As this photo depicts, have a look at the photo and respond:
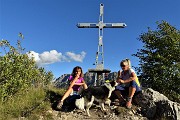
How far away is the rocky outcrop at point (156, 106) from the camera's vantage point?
10.7 meters

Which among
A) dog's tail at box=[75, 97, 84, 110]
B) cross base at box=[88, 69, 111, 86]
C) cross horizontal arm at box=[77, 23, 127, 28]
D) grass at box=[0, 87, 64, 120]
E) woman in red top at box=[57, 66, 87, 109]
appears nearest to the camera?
grass at box=[0, 87, 64, 120]

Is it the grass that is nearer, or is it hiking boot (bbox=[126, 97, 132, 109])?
the grass

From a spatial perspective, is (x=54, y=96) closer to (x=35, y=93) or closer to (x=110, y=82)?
(x=35, y=93)

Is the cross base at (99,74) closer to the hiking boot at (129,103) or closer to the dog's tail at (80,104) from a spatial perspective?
the hiking boot at (129,103)

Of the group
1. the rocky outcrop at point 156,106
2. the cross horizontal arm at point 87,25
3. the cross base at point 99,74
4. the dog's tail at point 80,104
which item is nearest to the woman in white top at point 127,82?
the rocky outcrop at point 156,106

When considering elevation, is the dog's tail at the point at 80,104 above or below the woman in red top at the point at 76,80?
below

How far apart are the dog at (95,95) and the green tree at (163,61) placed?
30.2ft

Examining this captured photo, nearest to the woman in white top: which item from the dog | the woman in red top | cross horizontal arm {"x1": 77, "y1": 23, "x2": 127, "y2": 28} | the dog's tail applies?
the dog

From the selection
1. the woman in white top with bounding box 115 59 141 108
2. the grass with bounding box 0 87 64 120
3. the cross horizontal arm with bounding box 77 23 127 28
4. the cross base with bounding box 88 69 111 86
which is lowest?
the grass with bounding box 0 87 64 120

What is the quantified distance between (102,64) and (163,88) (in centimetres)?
415

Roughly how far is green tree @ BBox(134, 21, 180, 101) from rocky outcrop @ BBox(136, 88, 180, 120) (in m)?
7.72

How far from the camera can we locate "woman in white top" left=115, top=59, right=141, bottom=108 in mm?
11000

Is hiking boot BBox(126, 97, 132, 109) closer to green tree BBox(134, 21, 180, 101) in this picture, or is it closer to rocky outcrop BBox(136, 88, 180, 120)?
rocky outcrop BBox(136, 88, 180, 120)

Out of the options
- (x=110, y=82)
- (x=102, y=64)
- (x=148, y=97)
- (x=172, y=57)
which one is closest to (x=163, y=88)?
(x=172, y=57)
